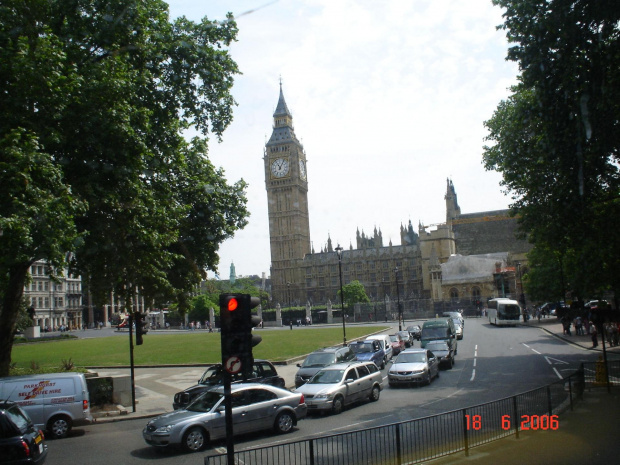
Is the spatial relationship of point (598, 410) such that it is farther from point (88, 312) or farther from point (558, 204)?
point (88, 312)

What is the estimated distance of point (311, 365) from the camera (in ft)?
67.5

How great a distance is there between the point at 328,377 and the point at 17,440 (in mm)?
8992

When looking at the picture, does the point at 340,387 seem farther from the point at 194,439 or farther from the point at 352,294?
the point at 352,294

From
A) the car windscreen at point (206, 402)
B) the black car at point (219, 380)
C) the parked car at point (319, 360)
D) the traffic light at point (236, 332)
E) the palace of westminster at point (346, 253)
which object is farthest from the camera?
the palace of westminster at point (346, 253)

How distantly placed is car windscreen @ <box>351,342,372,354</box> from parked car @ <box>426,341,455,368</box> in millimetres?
2839

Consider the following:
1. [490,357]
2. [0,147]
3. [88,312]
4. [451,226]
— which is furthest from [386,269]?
[0,147]

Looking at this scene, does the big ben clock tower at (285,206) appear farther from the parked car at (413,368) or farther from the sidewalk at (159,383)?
the parked car at (413,368)

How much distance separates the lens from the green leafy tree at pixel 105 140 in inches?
501

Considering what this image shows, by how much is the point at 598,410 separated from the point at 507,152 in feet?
41.7

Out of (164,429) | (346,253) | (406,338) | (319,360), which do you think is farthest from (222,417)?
(346,253)

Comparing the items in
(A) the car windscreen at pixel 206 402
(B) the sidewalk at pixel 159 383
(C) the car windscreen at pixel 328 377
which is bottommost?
(B) the sidewalk at pixel 159 383

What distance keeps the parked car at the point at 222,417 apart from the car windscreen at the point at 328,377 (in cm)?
230

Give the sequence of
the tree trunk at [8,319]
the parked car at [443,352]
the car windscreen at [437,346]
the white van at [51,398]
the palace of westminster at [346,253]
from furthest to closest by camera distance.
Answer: the palace of westminster at [346,253] → the car windscreen at [437,346] → the parked car at [443,352] → the tree trunk at [8,319] → the white van at [51,398]

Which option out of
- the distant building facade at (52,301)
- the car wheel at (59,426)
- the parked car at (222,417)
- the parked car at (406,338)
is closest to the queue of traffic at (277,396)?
the parked car at (222,417)
